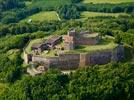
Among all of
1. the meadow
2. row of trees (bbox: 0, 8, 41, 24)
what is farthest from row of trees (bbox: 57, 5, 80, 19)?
row of trees (bbox: 0, 8, 41, 24)

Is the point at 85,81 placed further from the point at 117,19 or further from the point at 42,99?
the point at 117,19

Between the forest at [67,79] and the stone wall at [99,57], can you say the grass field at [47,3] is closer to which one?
the forest at [67,79]

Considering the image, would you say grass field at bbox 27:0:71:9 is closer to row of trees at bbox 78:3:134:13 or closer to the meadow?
the meadow

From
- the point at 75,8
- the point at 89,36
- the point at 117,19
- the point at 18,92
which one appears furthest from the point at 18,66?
the point at 75,8

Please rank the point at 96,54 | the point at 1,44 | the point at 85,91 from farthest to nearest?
the point at 1,44 < the point at 96,54 < the point at 85,91

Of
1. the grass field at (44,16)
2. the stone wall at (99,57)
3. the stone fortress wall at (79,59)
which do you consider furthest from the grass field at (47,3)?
the stone wall at (99,57)

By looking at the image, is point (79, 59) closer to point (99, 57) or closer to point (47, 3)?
point (99, 57)
